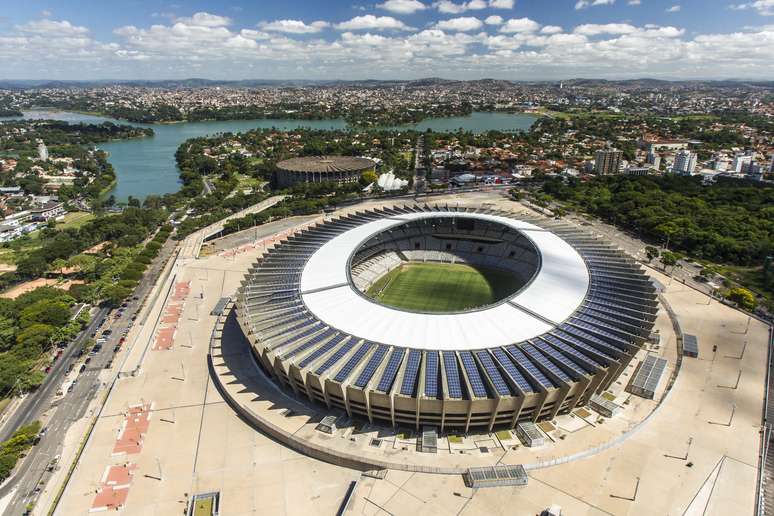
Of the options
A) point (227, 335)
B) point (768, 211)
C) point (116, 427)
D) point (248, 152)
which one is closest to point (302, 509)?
point (116, 427)

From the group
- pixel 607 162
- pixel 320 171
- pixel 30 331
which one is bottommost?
pixel 30 331

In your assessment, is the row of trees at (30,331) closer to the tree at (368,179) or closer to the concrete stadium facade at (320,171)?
the concrete stadium facade at (320,171)

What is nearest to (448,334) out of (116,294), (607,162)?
(116,294)

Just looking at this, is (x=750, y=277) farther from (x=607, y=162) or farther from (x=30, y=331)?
(x=30, y=331)

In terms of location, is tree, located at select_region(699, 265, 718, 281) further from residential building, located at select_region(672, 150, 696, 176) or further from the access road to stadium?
residential building, located at select_region(672, 150, 696, 176)

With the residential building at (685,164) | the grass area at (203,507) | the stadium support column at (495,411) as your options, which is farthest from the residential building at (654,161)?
the grass area at (203,507)

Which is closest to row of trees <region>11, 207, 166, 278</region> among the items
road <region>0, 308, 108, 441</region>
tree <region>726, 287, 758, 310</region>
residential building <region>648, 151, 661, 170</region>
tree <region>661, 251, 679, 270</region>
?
road <region>0, 308, 108, 441</region>

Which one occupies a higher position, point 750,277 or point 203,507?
point 750,277
